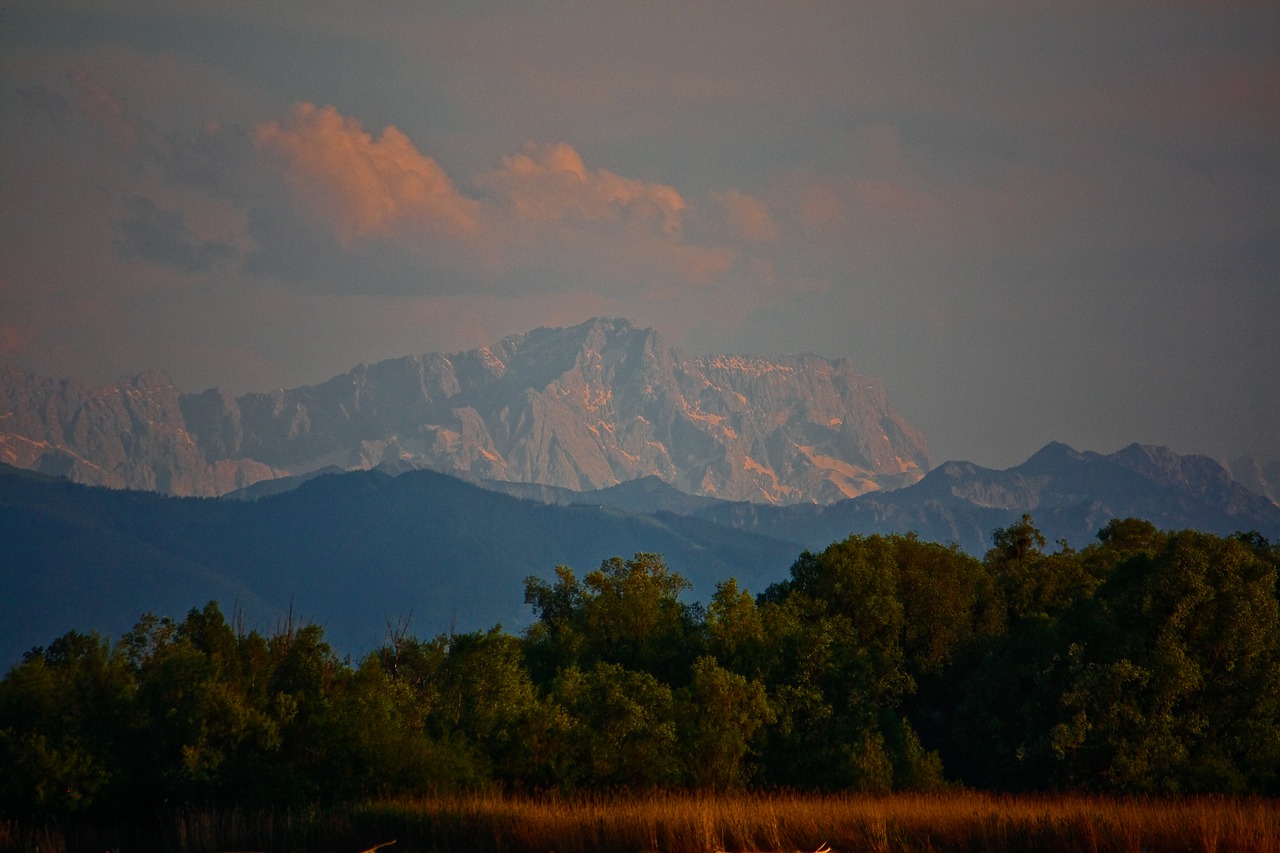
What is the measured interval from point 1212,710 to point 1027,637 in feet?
35.4

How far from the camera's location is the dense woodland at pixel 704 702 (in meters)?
42.1

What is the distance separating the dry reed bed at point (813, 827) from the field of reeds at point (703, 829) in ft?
0.13

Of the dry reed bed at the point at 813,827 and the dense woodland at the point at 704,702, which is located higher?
the dense woodland at the point at 704,702

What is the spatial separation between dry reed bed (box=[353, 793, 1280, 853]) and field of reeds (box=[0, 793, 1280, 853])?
41mm

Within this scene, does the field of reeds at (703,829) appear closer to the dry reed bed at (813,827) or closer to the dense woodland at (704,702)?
the dry reed bed at (813,827)

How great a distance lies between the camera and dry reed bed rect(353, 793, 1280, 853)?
31.0 metres

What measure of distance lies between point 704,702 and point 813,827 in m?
19.5

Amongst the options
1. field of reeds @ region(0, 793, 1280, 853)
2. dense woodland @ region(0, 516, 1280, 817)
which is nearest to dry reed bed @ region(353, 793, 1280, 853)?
field of reeds @ region(0, 793, 1280, 853)

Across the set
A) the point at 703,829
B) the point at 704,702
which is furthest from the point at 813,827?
the point at 704,702

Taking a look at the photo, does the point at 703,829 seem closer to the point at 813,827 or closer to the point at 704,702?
the point at 813,827

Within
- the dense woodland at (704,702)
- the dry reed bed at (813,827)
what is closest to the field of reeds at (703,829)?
the dry reed bed at (813,827)

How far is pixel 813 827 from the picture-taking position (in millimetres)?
33312

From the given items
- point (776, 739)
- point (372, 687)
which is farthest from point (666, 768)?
point (372, 687)

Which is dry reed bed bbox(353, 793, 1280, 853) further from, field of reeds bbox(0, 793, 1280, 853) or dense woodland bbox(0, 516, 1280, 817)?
dense woodland bbox(0, 516, 1280, 817)
